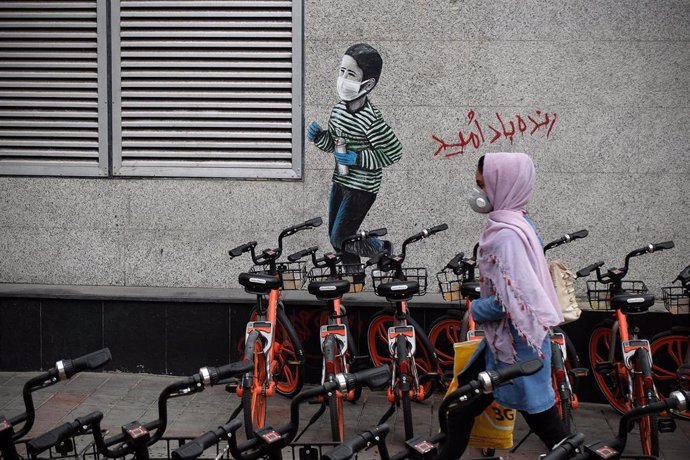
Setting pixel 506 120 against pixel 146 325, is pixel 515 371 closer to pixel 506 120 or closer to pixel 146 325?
pixel 506 120

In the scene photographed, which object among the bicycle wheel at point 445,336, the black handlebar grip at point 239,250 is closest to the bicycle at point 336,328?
the black handlebar grip at point 239,250

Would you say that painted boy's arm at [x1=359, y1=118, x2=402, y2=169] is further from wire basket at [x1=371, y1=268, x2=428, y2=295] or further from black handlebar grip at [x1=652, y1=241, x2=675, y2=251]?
black handlebar grip at [x1=652, y1=241, x2=675, y2=251]

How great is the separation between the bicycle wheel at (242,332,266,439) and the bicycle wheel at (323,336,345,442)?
1.52ft

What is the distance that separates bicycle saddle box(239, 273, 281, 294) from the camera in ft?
21.8

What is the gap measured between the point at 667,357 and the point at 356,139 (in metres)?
3.16

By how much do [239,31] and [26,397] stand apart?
5044 millimetres

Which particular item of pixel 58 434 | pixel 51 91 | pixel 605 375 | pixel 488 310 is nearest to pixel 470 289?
pixel 605 375

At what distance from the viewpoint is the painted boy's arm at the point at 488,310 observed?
4.90 m

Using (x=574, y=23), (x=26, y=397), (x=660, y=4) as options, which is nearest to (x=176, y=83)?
(x=574, y=23)

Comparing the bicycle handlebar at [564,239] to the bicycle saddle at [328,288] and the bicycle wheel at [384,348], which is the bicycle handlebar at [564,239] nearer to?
the bicycle wheel at [384,348]

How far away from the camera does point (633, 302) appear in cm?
633

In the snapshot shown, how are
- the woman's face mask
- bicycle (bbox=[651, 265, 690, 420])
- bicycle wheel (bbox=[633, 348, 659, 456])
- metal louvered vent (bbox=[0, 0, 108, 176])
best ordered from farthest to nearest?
metal louvered vent (bbox=[0, 0, 108, 176]), bicycle (bbox=[651, 265, 690, 420]), bicycle wheel (bbox=[633, 348, 659, 456]), the woman's face mask

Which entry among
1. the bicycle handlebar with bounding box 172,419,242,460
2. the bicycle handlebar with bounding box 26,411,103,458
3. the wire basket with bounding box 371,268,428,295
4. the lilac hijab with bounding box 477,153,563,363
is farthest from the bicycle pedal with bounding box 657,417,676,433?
the bicycle handlebar with bounding box 26,411,103,458

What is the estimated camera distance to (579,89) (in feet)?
26.5
